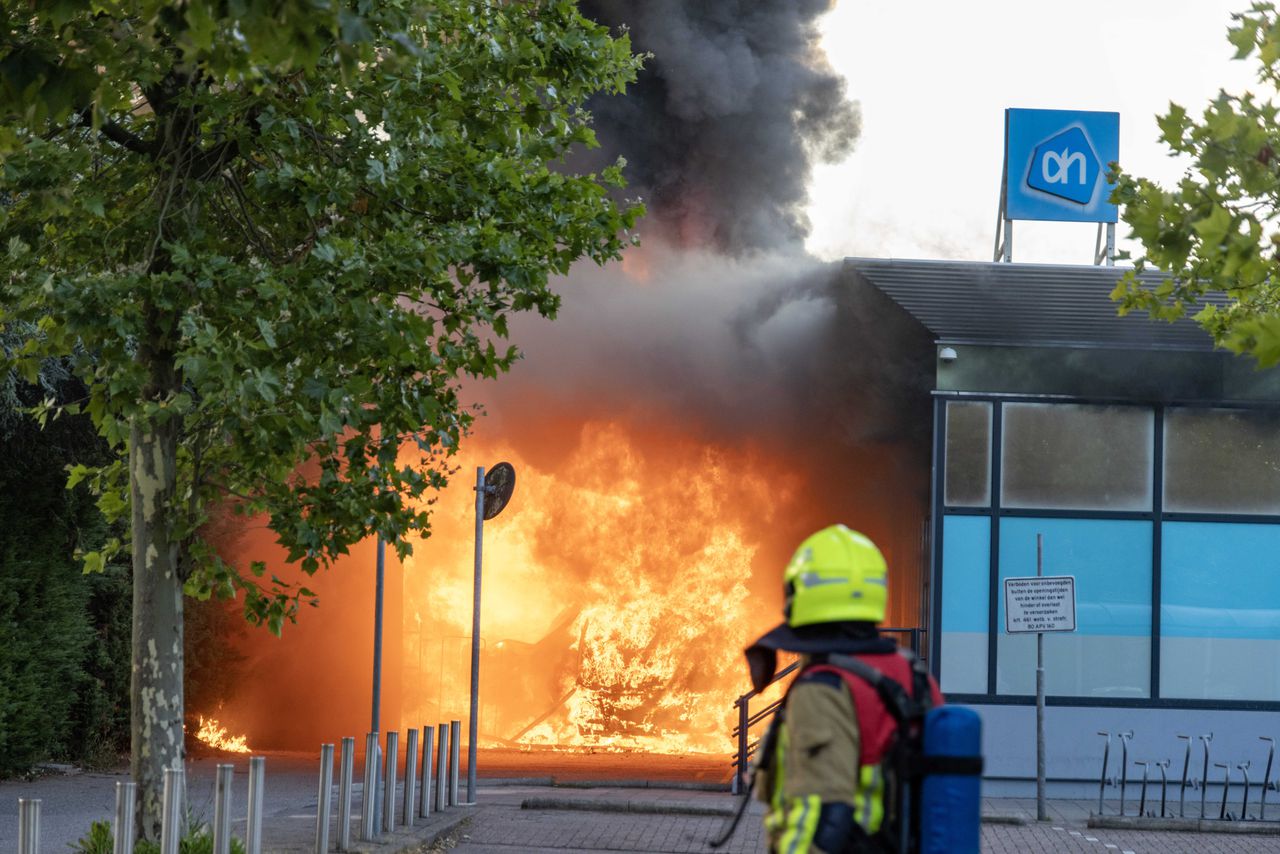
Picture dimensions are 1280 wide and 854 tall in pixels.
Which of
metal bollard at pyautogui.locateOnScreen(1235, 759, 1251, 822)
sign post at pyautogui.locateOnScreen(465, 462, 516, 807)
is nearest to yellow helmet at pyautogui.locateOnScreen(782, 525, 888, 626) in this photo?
sign post at pyautogui.locateOnScreen(465, 462, 516, 807)

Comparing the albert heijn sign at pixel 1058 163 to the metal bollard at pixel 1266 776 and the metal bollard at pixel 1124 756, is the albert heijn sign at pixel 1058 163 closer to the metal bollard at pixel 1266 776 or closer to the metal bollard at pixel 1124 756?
the metal bollard at pixel 1124 756

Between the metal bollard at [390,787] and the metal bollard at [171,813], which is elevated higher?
the metal bollard at [171,813]

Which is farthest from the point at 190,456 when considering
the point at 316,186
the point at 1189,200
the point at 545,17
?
the point at 1189,200

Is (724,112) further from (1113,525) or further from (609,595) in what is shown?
(1113,525)

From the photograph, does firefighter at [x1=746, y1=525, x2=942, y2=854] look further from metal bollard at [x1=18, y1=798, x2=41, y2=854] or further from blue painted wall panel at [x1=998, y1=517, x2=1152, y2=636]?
blue painted wall panel at [x1=998, y1=517, x2=1152, y2=636]

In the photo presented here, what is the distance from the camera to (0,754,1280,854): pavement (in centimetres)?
1168

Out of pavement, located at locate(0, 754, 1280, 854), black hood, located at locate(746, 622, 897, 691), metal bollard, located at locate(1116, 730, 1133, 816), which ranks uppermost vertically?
black hood, located at locate(746, 622, 897, 691)

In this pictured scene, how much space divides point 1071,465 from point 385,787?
27.8 ft

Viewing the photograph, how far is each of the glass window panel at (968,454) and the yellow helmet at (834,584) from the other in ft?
42.3

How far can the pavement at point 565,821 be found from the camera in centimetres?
1168

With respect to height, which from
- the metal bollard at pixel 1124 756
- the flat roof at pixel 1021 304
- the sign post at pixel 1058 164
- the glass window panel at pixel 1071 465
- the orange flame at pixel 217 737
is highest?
the sign post at pixel 1058 164

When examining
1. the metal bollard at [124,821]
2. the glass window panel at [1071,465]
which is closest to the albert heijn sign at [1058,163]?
the glass window panel at [1071,465]

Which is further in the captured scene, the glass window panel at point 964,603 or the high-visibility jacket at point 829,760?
the glass window panel at point 964,603

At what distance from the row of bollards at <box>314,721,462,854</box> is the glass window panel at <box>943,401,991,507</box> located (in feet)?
19.8
